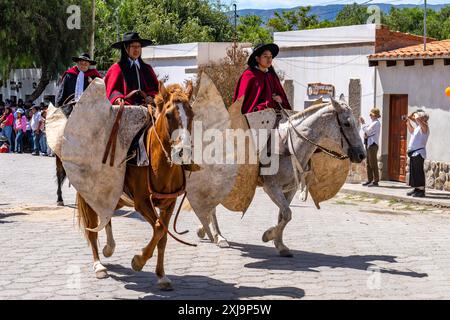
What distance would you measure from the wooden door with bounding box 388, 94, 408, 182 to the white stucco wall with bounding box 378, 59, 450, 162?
1.42 feet

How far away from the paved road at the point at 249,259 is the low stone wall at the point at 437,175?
418 centimetres

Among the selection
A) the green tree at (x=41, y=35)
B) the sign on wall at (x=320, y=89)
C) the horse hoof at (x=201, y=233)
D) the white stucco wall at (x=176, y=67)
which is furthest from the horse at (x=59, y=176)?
the green tree at (x=41, y=35)

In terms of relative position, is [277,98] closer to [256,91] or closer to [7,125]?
[256,91]

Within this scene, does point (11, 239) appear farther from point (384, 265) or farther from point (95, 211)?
point (384, 265)

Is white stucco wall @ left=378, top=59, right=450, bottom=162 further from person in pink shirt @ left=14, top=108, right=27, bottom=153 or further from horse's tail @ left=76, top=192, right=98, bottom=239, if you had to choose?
person in pink shirt @ left=14, top=108, right=27, bottom=153

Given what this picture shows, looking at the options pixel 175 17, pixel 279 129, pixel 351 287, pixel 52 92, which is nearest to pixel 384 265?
pixel 351 287

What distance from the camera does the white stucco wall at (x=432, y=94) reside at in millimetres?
19328

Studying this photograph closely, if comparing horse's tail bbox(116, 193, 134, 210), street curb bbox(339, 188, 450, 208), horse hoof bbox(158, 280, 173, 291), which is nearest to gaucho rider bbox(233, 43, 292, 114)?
horse's tail bbox(116, 193, 134, 210)

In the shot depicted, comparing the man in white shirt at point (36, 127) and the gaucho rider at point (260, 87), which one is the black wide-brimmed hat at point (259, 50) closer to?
the gaucho rider at point (260, 87)

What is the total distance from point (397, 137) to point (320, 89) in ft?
13.6

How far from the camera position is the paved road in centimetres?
795

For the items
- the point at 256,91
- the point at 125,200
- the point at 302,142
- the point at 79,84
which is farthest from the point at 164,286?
the point at 79,84

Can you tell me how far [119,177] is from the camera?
820cm

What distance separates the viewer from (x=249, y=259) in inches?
386
